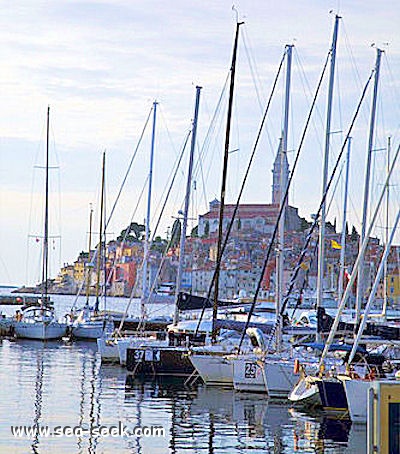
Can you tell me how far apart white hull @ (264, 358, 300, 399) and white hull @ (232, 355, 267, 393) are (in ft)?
2.65

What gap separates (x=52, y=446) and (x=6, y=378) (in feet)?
37.1

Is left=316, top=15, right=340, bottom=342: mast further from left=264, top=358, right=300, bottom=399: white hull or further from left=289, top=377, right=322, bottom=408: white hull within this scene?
left=289, top=377, right=322, bottom=408: white hull

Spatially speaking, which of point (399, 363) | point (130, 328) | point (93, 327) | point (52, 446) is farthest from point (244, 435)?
point (93, 327)

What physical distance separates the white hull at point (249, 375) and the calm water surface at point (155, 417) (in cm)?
35

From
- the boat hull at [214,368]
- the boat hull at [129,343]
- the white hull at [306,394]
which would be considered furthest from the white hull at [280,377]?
the boat hull at [129,343]

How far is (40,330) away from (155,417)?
82.1 ft

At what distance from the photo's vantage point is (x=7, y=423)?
17781 mm

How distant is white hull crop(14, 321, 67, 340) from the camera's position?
→ 144 ft

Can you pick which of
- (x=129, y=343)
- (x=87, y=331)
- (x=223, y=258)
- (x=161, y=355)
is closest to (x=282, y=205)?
(x=161, y=355)

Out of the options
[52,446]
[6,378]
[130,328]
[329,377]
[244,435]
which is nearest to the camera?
[52,446]

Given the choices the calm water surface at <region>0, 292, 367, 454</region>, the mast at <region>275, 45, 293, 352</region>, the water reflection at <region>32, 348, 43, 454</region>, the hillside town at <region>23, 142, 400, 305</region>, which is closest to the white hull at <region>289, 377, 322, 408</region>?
the calm water surface at <region>0, 292, 367, 454</region>

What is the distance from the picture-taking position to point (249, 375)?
23531 millimetres

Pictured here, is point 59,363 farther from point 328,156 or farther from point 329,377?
point 329,377

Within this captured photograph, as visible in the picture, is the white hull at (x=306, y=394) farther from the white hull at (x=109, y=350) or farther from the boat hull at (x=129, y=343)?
the white hull at (x=109, y=350)
